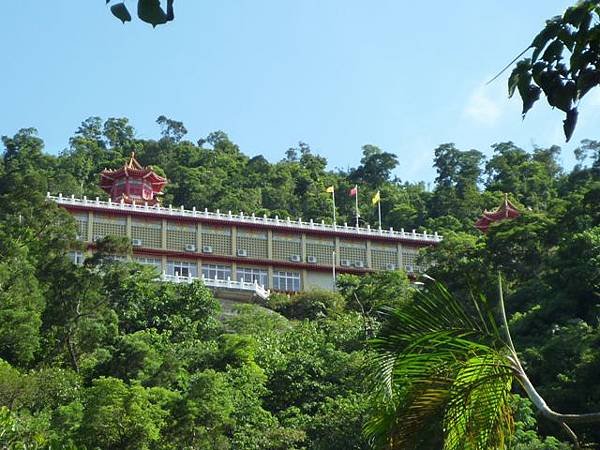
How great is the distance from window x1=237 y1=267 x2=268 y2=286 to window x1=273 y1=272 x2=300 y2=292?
1.49 feet

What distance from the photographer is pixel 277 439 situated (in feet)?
83.8

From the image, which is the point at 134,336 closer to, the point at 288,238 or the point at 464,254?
the point at 464,254

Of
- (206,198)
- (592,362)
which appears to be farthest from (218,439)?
(206,198)

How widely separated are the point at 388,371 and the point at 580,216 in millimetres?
A: 30225

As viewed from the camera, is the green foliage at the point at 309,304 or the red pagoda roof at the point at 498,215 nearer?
the green foliage at the point at 309,304

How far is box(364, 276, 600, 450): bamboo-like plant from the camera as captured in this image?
5195 mm

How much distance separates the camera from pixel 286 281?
1964 inches

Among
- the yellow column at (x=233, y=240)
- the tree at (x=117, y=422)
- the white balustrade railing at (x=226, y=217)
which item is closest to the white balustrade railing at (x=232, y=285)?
the yellow column at (x=233, y=240)

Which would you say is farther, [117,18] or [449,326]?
[449,326]

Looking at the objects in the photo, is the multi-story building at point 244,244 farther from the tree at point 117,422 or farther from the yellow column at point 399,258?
the tree at point 117,422

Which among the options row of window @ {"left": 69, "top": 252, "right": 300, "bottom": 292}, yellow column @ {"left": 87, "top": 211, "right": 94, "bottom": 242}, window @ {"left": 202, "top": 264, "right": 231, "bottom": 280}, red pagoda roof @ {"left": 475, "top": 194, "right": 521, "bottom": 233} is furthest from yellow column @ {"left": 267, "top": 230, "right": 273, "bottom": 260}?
red pagoda roof @ {"left": 475, "top": 194, "right": 521, "bottom": 233}

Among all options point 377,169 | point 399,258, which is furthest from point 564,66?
point 377,169

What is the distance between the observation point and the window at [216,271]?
4909 centimetres

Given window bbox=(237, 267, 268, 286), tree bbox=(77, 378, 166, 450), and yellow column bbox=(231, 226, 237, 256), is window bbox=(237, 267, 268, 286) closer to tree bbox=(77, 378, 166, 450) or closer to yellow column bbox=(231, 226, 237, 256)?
yellow column bbox=(231, 226, 237, 256)
